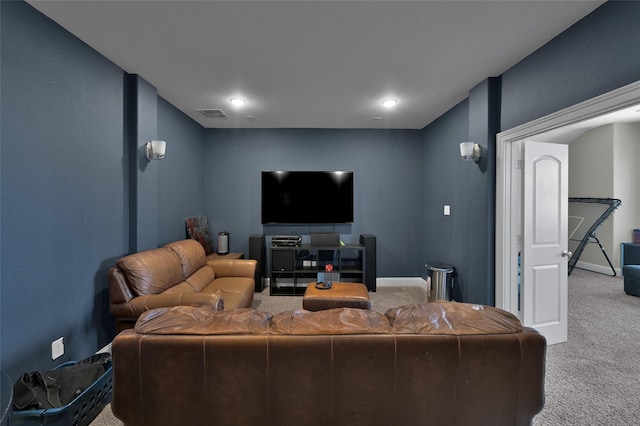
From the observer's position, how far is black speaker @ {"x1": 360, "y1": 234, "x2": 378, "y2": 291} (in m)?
4.38

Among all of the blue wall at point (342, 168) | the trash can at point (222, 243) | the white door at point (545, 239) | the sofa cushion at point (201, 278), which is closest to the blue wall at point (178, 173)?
the blue wall at point (342, 168)

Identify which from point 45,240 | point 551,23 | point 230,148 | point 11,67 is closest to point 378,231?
point 230,148

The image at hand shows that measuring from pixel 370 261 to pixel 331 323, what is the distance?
3.40m

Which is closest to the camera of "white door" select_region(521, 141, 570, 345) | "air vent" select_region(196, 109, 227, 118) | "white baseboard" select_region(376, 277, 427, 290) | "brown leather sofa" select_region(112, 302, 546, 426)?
"brown leather sofa" select_region(112, 302, 546, 426)

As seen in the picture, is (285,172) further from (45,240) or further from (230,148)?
(45,240)

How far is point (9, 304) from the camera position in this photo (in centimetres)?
173

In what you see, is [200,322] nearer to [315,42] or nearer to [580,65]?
[315,42]

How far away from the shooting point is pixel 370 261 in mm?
4398

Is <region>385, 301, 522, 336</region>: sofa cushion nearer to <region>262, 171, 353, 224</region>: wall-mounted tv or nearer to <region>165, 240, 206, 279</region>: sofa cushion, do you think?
<region>165, 240, 206, 279</region>: sofa cushion

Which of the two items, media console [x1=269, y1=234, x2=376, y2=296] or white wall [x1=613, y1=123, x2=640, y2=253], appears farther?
white wall [x1=613, y1=123, x2=640, y2=253]

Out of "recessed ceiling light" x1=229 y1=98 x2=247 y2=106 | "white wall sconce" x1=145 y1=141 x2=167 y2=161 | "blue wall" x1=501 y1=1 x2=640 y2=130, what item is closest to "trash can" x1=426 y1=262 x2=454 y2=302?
"blue wall" x1=501 y1=1 x2=640 y2=130

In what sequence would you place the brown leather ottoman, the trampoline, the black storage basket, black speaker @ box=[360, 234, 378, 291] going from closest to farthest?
the black storage basket < the brown leather ottoman < black speaker @ box=[360, 234, 378, 291] < the trampoline

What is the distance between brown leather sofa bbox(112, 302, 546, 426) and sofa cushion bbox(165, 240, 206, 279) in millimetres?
2140

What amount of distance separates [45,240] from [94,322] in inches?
33.5
